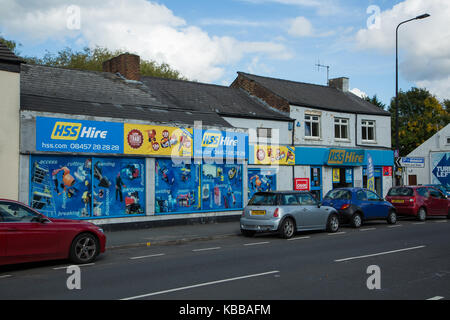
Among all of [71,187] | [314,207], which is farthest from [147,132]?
[314,207]

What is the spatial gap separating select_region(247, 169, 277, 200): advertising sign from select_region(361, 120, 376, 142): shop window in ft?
30.7

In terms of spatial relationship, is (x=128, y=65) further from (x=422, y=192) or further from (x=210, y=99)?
(x=422, y=192)

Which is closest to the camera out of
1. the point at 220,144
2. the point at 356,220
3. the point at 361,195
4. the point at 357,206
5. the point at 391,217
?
the point at 356,220

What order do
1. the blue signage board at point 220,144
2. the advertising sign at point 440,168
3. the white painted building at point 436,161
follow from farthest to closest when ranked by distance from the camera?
the white painted building at point 436,161, the advertising sign at point 440,168, the blue signage board at point 220,144

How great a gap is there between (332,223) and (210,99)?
37.7 feet

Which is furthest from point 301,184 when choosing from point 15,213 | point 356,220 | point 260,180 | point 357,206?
point 15,213

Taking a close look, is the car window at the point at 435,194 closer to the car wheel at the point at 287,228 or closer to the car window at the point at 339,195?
the car window at the point at 339,195

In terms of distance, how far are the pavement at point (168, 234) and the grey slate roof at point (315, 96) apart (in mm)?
11267

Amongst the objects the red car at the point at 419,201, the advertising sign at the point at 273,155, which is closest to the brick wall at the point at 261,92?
the advertising sign at the point at 273,155

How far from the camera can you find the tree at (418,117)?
54438 mm

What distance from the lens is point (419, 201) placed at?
20.8 m

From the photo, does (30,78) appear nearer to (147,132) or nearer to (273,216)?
(147,132)

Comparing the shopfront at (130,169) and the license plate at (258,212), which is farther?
the shopfront at (130,169)

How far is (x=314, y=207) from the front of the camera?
15641mm
